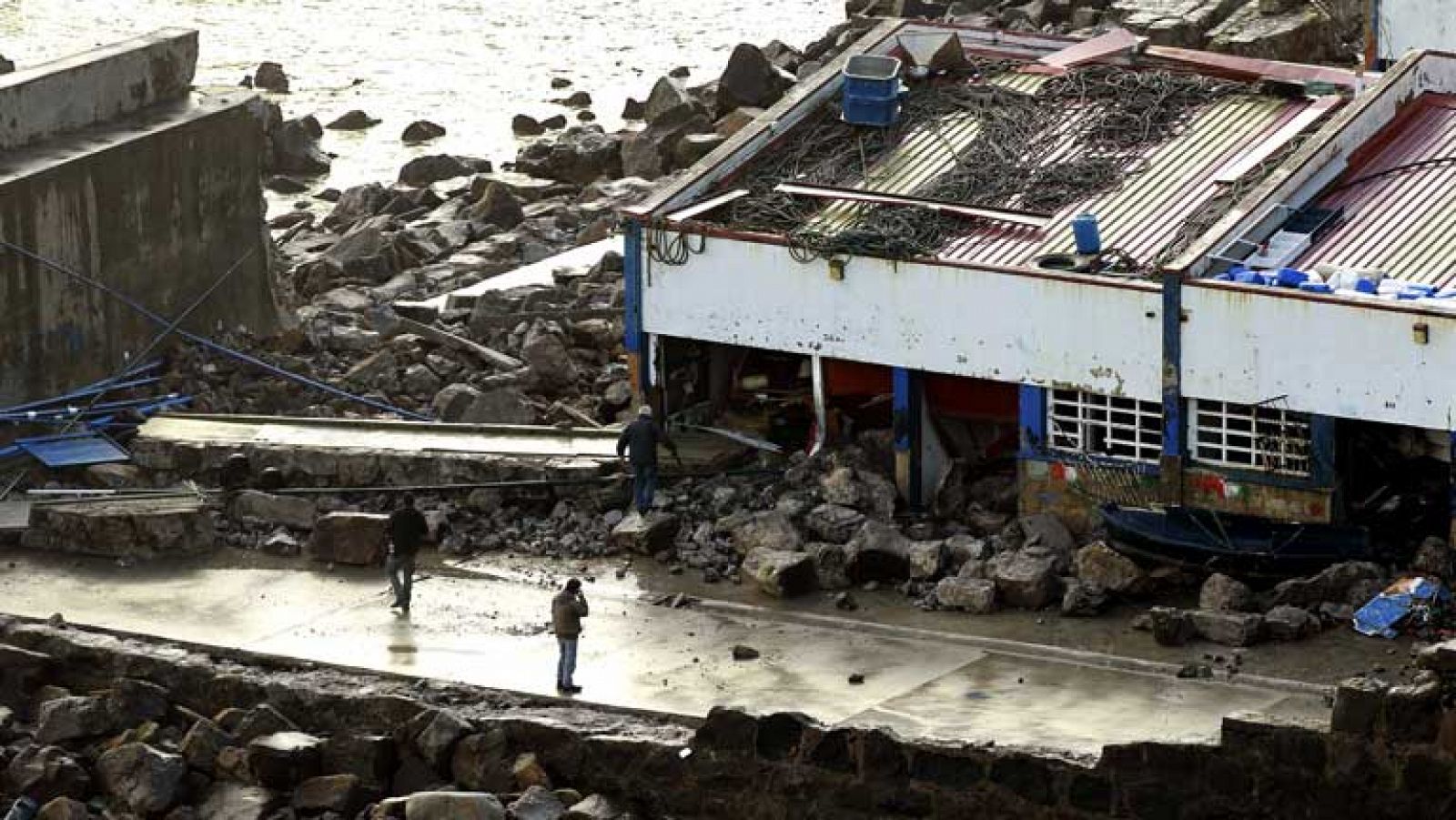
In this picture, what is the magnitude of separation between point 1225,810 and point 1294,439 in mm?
5687

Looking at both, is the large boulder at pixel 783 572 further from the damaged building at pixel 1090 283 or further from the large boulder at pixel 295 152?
the large boulder at pixel 295 152

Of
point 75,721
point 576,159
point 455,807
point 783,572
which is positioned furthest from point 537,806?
point 576,159

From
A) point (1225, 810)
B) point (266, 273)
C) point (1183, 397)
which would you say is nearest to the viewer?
point (1225, 810)

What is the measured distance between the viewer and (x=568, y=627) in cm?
2411

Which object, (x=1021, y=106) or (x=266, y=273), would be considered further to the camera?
(x=266, y=273)

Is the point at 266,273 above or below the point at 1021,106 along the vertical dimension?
below

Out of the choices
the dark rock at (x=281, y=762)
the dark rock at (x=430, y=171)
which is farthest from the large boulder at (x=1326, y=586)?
the dark rock at (x=430, y=171)

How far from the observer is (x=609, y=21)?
55281 millimetres

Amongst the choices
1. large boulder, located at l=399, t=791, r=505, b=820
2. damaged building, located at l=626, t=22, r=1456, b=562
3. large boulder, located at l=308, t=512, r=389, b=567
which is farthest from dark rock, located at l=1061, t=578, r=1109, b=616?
large boulder, located at l=308, t=512, r=389, b=567

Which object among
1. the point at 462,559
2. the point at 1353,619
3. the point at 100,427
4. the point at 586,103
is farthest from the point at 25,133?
the point at 586,103

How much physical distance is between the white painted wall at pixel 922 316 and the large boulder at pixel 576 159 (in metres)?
14.1

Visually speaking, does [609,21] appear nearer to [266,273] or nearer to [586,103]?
[586,103]

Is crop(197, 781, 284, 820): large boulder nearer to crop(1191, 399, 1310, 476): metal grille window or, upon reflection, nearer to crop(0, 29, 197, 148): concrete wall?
crop(1191, 399, 1310, 476): metal grille window

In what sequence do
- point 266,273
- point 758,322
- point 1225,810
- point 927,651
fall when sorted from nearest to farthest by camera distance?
1. point 1225,810
2. point 927,651
3. point 758,322
4. point 266,273
